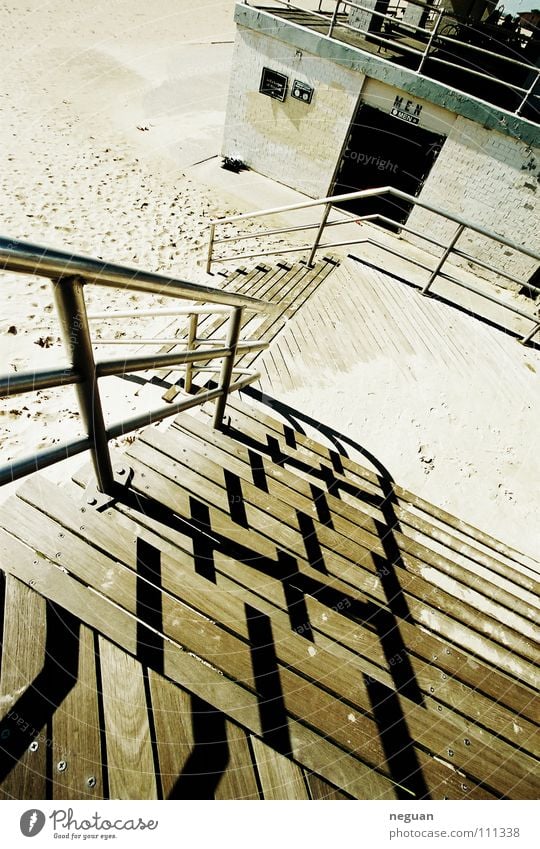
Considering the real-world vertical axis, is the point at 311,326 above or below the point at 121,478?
below

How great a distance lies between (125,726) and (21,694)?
348 mm

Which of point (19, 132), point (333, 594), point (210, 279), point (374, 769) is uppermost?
point (374, 769)

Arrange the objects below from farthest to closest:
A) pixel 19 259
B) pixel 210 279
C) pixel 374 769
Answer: pixel 210 279
pixel 374 769
pixel 19 259

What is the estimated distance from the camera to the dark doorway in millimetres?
8328

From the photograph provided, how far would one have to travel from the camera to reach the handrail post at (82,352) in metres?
1.27

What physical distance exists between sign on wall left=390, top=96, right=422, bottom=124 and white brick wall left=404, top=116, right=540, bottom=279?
0.70m

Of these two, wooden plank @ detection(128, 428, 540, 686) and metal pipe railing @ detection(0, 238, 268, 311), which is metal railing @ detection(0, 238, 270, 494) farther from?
wooden plank @ detection(128, 428, 540, 686)

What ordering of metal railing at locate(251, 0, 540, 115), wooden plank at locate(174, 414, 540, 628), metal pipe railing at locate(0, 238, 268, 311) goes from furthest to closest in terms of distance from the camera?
metal railing at locate(251, 0, 540, 115) < wooden plank at locate(174, 414, 540, 628) < metal pipe railing at locate(0, 238, 268, 311)

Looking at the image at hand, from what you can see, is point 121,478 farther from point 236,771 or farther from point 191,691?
point 236,771

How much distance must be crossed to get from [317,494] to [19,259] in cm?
234

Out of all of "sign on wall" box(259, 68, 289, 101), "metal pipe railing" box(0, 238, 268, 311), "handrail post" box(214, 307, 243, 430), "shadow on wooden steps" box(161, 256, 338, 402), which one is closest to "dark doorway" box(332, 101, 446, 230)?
"sign on wall" box(259, 68, 289, 101)

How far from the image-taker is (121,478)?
2.12 metres
